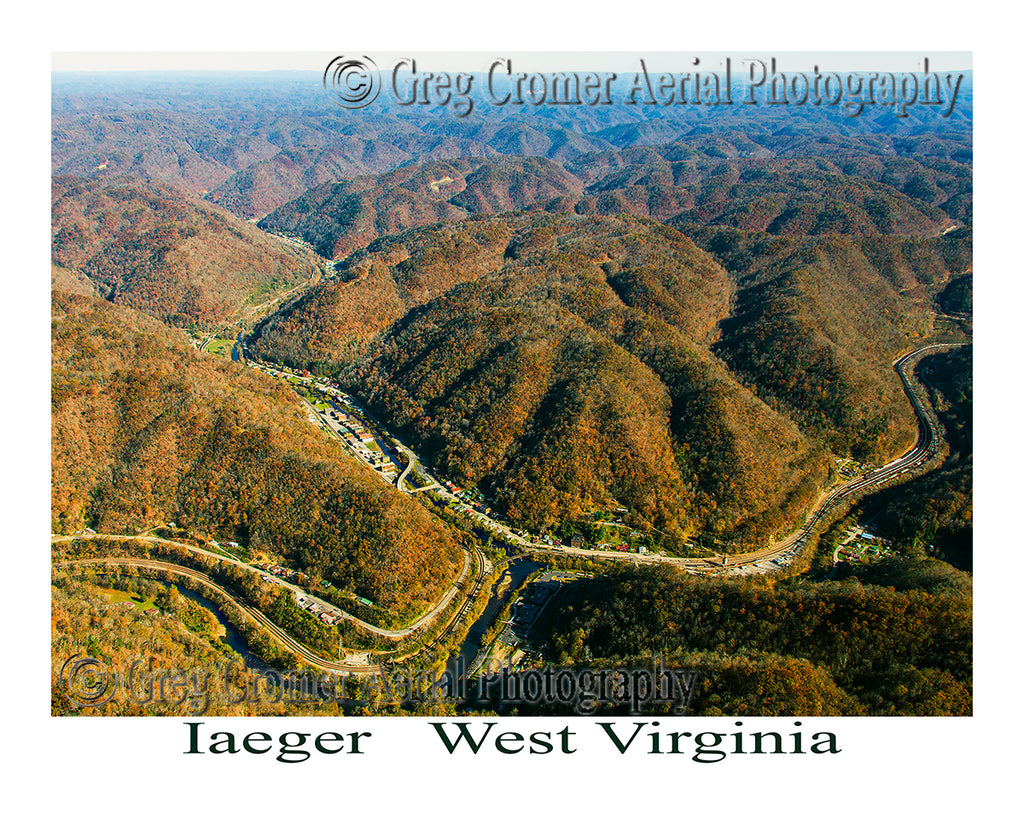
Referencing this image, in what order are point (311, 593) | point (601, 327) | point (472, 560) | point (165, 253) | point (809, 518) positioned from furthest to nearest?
point (165, 253) → point (601, 327) → point (809, 518) → point (472, 560) → point (311, 593)

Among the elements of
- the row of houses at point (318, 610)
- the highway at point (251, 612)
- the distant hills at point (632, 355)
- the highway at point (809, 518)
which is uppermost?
the distant hills at point (632, 355)

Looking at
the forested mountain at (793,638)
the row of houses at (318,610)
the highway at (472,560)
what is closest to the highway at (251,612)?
the highway at (472,560)

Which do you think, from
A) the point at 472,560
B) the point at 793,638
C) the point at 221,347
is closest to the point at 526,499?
the point at 472,560

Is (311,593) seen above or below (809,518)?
below

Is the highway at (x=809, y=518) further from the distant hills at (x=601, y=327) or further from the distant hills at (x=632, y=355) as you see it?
the distant hills at (x=632, y=355)

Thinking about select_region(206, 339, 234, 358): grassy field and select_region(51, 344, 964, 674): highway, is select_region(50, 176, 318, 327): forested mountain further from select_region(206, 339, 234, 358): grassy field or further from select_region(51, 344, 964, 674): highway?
select_region(51, 344, 964, 674): highway

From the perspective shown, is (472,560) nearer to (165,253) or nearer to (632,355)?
(632,355)

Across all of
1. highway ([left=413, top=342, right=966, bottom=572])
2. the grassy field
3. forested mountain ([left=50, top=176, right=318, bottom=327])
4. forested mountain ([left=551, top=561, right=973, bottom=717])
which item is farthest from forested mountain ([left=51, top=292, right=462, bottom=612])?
forested mountain ([left=50, top=176, right=318, bottom=327])

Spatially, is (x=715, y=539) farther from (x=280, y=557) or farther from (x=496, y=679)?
(x=280, y=557)
